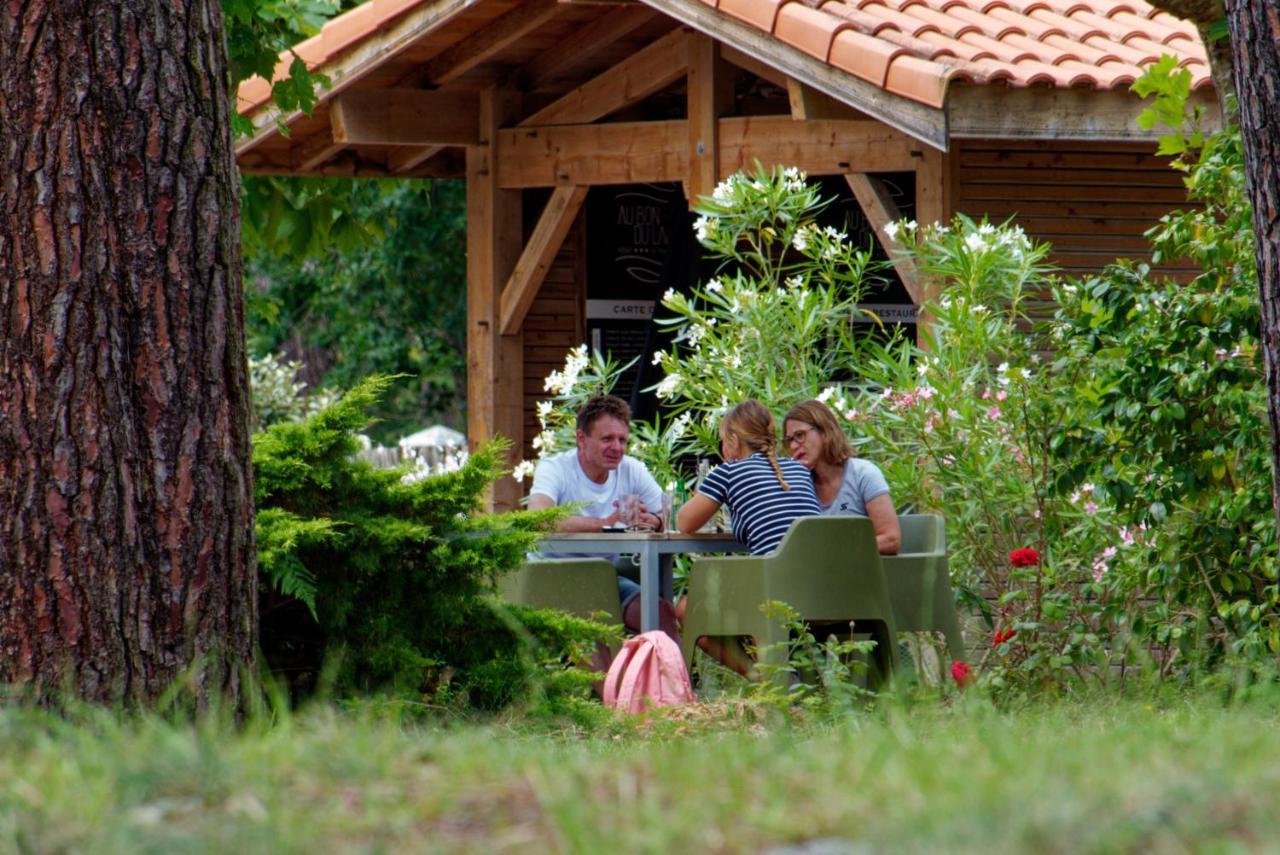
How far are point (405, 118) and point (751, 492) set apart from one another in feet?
17.0

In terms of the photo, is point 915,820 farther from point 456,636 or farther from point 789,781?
point 456,636

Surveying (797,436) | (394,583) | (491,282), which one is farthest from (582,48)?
(394,583)

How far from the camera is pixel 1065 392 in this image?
6840mm

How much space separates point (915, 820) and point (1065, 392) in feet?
15.4

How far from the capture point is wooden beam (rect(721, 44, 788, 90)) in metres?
10.1

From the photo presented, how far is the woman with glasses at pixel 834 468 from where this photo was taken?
7.34 m

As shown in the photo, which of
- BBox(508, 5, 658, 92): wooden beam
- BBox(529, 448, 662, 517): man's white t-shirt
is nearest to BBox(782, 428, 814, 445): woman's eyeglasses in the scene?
BBox(529, 448, 662, 517): man's white t-shirt

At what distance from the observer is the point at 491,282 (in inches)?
461

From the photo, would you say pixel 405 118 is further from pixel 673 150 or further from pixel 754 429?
pixel 754 429

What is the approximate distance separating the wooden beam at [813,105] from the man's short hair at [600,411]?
1914mm

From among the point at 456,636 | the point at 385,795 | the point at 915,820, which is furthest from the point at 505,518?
the point at 915,820

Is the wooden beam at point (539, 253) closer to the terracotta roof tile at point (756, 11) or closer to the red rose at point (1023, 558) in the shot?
the terracotta roof tile at point (756, 11)

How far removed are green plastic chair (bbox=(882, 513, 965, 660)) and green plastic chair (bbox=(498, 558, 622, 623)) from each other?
3.36 feet

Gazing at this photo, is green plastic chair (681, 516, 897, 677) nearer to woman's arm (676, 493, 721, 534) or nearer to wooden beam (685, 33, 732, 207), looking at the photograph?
woman's arm (676, 493, 721, 534)
